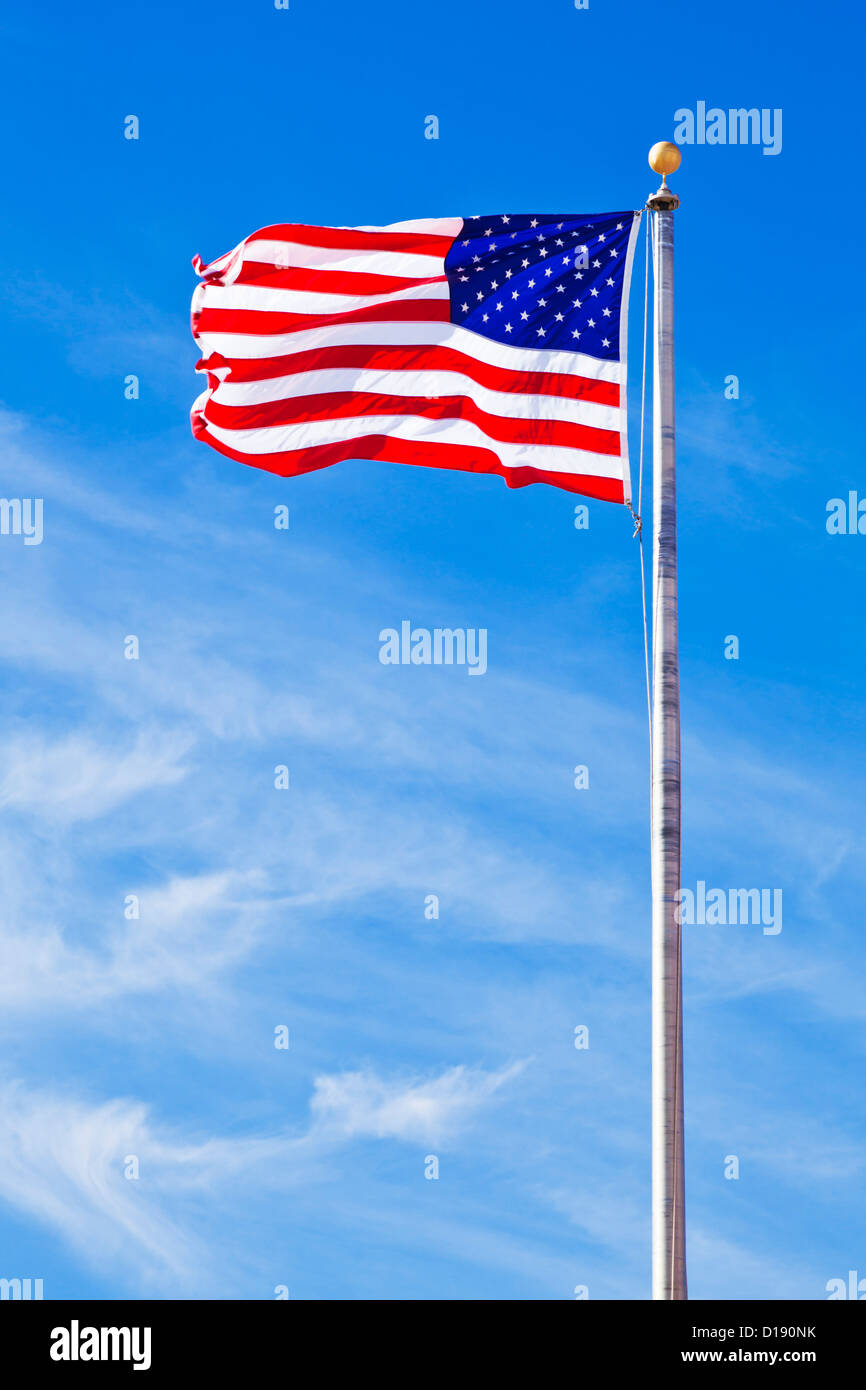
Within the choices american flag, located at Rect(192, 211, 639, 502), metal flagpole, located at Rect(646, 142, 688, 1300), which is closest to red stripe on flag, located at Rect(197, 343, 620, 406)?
american flag, located at Rect(192, 211, 639, 502)

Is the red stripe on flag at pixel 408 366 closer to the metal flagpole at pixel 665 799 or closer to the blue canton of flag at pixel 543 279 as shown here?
the blue canton of flag at pixel 543 279

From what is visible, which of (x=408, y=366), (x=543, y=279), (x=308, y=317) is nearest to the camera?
(x=543, y=279)

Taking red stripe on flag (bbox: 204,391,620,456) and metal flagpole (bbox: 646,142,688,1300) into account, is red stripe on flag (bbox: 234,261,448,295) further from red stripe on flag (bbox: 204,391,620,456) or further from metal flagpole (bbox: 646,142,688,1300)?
metal flagpole (bbox: 646,142,688,1300)

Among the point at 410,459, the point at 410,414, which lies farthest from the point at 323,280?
the point at 410,459

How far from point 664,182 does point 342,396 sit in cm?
562

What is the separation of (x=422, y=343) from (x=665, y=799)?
8.71 metres

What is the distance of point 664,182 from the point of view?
25469 millimetres

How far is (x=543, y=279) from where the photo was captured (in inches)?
1088

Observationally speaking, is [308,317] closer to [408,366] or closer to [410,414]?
[408,366]
